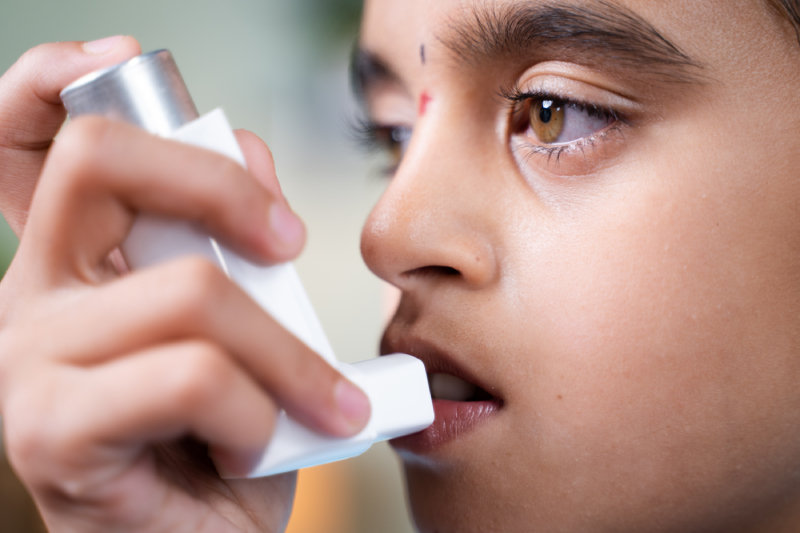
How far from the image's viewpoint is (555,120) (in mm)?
485

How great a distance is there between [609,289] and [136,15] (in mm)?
1147

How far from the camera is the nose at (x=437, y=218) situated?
446mm

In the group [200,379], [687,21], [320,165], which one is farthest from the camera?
[320,165]

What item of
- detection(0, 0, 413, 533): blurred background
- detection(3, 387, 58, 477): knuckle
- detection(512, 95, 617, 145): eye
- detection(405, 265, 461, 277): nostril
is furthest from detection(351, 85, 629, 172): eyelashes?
detection(0, 0, 413, 533): blurred background

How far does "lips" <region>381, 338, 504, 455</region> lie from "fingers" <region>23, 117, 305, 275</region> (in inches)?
7.5

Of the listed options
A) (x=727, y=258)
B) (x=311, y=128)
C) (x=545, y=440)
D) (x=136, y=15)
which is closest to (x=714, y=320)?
(x=727, y=258)

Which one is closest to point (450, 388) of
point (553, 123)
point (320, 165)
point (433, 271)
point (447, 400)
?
point (447, 400)

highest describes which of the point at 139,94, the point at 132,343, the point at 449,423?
the point at 139,94

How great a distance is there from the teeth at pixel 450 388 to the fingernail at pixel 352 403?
0.19 metres

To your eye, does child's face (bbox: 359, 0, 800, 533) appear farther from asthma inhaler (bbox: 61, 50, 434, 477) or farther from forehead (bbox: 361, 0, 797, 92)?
asthma inhaler (bbox: 61, 50, 434, 477)

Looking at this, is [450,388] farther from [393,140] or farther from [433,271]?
[393,140]

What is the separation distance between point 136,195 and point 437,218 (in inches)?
8.7

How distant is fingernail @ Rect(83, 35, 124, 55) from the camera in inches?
17.4

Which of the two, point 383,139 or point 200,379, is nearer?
point 200,379
